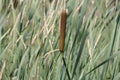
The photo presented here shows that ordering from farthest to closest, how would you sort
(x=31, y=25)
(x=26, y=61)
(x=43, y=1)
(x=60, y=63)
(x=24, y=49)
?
(x=43, y=1) < (x=31, y=25) < (x=24, y=49) < (x=26, y=61) < (x=60, y=63)

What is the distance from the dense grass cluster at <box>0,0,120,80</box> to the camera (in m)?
1.36

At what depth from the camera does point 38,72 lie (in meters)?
1.41

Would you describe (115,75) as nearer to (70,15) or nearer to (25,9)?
(70,15)

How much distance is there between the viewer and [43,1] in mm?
1995

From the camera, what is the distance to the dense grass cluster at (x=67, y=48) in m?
1.36

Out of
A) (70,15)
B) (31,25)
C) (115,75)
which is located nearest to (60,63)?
(115,75)

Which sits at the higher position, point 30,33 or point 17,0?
point 17,0

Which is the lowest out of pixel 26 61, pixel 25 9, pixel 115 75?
pixel 115 75

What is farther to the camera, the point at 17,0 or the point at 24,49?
the point at 17,0

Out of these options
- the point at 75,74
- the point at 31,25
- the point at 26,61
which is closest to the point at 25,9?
the point at 31,25

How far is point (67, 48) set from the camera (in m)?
1.49

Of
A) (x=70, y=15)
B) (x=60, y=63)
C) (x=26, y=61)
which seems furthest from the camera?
(x=70, y=15)

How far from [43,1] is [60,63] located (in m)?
0.71

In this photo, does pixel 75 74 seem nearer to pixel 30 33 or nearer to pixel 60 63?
pixel 60 63
